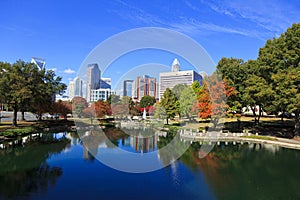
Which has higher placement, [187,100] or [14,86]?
[14,86]

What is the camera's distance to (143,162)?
1891 cm

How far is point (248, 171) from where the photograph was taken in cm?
1688

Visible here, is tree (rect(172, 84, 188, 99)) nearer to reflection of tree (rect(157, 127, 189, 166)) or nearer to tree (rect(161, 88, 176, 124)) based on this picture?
tree (rect(161, 88, 176, 124))

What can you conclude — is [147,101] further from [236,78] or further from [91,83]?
[91,83]

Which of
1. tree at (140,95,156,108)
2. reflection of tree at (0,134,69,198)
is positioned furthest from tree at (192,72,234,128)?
tree at (140,95,156,108)

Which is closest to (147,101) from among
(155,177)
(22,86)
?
(22,86)

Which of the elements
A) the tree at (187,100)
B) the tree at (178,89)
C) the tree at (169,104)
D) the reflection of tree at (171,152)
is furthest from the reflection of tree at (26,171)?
the tree at (178,89)

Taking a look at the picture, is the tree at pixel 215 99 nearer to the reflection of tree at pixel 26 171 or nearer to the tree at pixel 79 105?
the reflection of tree at pixel 26 171

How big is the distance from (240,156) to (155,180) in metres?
10.1

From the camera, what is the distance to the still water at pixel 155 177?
477 inches

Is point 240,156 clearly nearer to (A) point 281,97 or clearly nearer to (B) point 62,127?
(A) point 281,97

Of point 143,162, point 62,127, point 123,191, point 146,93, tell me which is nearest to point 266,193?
point 123,191

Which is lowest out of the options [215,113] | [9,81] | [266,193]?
[266,193]

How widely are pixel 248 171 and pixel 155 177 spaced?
20.6ft
